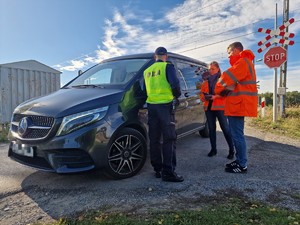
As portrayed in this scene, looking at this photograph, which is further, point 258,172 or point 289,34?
point 289,34

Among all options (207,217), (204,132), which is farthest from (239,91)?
(204,132)

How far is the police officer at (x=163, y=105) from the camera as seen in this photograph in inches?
134

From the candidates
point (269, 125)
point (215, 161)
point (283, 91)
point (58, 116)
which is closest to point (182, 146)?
point (215, 161)

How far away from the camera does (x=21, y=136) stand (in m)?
3.33

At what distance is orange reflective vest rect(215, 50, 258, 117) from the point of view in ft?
12.1

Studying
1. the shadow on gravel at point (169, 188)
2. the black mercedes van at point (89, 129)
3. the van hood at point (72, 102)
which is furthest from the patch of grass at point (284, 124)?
the van hood at point (72, 102)

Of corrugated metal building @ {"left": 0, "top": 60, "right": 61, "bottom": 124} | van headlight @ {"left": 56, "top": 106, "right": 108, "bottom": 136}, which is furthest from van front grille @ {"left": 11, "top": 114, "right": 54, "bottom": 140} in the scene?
corrugated metal building @ {"left": 0, "top": 60, "right": 61, "bottom": 124}

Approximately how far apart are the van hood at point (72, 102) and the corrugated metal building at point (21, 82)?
647 centimetres

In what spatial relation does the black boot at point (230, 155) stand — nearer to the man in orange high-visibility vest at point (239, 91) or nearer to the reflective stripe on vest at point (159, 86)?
the man in orange high-visibility vest at point (239, 91)

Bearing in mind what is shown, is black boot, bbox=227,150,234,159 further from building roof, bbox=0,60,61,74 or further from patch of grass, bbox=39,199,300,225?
building roof, bbox=0,60,61,74

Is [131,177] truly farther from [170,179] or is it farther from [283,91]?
[283,91]

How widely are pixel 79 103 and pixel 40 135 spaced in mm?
622

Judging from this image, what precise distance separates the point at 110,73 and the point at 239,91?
215 cm

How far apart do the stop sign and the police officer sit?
621 cm
